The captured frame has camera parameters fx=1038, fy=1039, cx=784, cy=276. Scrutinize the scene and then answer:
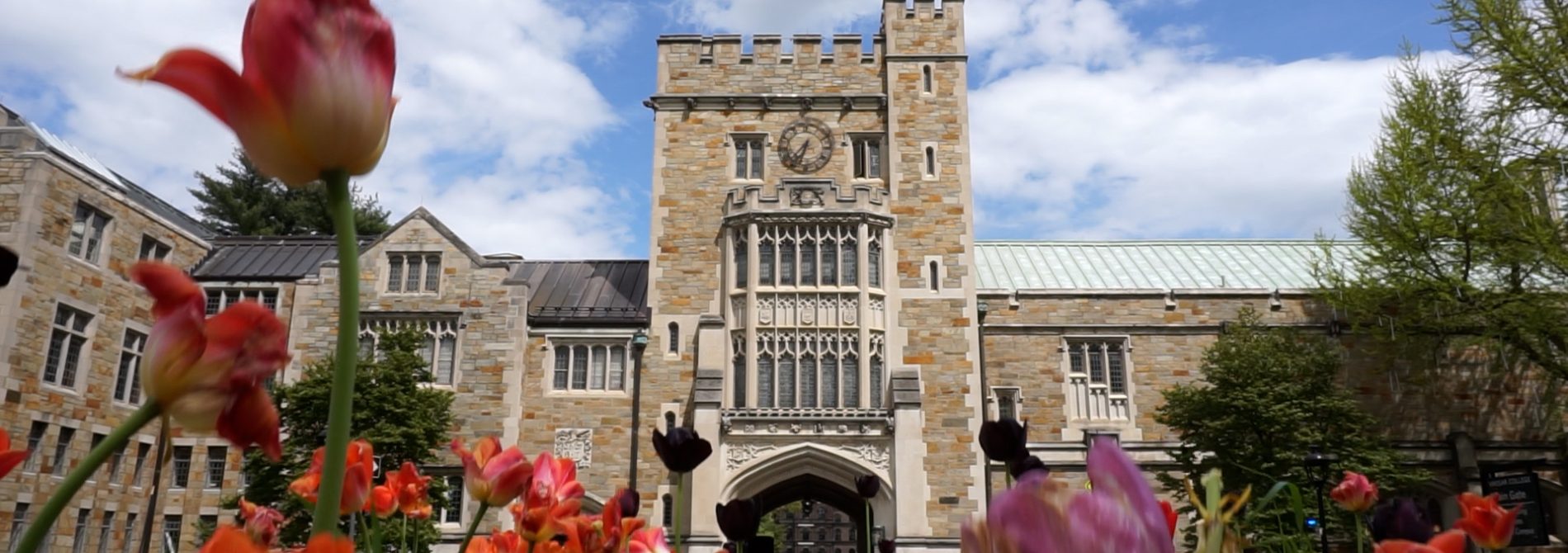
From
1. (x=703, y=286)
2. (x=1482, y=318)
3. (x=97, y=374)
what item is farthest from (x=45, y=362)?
(x=1482, y=318)

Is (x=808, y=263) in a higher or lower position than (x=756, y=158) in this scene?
lower

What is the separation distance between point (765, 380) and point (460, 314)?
6.58 metres

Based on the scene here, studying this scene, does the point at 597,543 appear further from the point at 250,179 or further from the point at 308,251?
the point at 250,179

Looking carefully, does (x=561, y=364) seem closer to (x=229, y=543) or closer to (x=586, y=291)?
(x=586, y=291)

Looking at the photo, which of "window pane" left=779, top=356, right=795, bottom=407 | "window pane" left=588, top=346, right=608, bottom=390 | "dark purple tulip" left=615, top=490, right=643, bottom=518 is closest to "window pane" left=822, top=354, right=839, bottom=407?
"window pane" left=779, top=356, right=795, bottom=407

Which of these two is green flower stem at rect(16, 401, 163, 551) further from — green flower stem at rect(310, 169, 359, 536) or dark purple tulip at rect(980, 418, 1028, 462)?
dark purple tulip at rect(980, 418, 1028, 462)

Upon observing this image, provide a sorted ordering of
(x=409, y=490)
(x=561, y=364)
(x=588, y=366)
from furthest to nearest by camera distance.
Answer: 1. (x=561, y=364)
2. (x=588, y=366)
3. (x=409, y=490)

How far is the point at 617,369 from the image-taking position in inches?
820

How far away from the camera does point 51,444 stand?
17266 mm

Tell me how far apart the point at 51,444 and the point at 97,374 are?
186 centimetres

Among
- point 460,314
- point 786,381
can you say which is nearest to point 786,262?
point 786,381

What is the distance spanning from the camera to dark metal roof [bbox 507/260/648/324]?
21266 millimetres

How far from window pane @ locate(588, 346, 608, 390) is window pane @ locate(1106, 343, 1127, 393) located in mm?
10793

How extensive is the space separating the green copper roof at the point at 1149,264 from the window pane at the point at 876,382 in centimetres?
543
